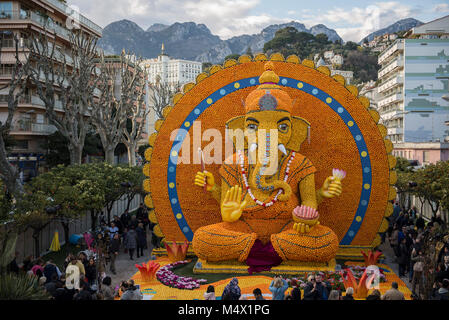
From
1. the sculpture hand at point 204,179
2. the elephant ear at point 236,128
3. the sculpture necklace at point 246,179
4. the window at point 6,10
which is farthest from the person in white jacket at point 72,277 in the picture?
the window at point 6,10

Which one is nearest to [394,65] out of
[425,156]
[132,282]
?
[425,156]

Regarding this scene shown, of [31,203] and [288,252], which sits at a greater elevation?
[31,203]

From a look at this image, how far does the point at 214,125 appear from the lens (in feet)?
45.2

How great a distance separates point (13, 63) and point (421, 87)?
35612 mm

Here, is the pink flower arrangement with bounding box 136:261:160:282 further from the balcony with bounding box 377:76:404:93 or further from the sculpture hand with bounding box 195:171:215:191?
the balcony with bounding box 377:76:404:93

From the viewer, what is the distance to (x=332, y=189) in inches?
467

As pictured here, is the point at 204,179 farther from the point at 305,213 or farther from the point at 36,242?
the point at 36,242

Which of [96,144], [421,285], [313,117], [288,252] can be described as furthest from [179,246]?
[96,144]

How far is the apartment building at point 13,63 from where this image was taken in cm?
2927

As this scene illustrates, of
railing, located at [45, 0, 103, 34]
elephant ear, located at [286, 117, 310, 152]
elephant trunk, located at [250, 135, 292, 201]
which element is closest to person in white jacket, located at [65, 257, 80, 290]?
elephant trunk, located at [250, 135, 292, 201]

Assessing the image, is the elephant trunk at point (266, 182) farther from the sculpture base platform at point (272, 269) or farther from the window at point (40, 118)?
the window at point (40, 118)

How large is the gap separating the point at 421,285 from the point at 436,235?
1358 mm
